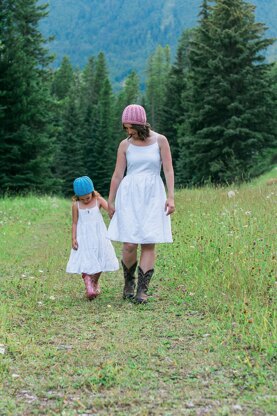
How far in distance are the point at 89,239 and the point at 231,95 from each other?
84.7 ft

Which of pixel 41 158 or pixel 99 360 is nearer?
pixel 99 360

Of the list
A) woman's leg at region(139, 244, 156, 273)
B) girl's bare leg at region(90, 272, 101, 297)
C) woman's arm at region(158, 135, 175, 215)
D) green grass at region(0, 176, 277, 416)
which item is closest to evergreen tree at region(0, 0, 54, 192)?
green grass at region(0, 176, 277, 416)

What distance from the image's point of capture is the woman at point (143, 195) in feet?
21.8

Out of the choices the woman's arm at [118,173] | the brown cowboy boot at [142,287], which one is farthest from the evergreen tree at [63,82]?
the brown cowboy boot at [142,287]

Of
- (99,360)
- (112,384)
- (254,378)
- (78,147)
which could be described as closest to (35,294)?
(99,360)

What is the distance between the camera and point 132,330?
5.48m

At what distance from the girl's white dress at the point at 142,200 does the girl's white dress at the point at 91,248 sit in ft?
2.53

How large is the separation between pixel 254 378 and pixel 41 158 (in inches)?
976

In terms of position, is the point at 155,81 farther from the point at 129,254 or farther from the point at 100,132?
the point at 129,254

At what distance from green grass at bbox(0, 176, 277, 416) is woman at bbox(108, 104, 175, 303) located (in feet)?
2.14

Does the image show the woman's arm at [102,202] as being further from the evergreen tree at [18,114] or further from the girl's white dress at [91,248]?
the evergreen tree at [18,114]

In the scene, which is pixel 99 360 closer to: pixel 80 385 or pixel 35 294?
pixel 80 385

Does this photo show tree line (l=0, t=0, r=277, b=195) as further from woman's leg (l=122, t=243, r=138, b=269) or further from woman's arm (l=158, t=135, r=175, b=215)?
woman's arm (l=158, t=135, r=175, b=215)

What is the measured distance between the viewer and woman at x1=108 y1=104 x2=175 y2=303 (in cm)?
664
